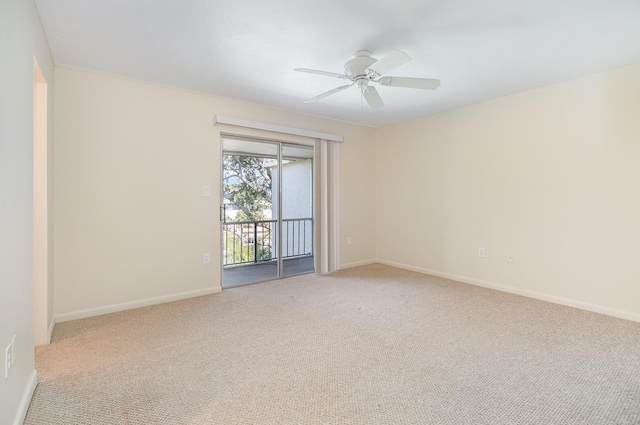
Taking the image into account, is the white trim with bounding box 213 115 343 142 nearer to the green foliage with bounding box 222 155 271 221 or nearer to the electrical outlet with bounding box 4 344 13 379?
the green foliage with bounding box 222 155 271 221

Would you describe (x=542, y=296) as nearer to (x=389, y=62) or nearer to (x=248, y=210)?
(x=389, y=62)

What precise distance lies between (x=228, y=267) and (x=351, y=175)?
2394 mm

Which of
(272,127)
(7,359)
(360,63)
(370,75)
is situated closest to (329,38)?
(360,63)

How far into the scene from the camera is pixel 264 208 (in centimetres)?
434

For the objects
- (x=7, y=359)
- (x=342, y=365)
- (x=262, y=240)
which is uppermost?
(x=262, y=240)

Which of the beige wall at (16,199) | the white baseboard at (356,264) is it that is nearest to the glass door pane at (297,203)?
the white baseboard at (356,264)

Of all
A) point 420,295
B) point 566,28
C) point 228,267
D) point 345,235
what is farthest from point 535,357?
point 228,267

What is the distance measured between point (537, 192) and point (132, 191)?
14.1ft

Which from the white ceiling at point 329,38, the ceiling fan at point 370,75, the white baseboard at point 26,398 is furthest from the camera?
the ceiling fan at point 370,75

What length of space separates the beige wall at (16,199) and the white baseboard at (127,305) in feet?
3.83

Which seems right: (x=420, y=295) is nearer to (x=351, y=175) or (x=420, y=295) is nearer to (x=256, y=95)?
(x=351, y=175)

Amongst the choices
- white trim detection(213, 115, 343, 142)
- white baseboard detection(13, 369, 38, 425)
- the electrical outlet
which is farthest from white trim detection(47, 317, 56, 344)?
white trim detection(213, 115, 343, 142)

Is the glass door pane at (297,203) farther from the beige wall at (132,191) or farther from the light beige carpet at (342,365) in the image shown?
the light beige carpet at (342,365)

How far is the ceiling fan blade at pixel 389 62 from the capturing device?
6.78 ft
